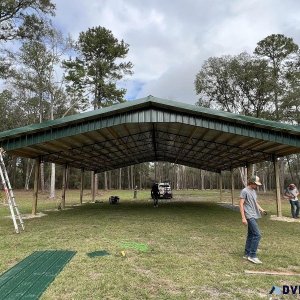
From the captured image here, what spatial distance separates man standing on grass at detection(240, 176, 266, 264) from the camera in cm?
685

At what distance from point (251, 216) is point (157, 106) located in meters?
6.45

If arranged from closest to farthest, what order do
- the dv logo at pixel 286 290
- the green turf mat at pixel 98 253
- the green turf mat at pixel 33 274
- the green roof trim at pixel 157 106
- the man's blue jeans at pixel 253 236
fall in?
the dv logo at pixel 286 290, the green turf mat at pixel 33 274, the man's blue jeans at pixel 253 236, the green turf mat at pixel 98 253, the green roof trim at pixel 157 106

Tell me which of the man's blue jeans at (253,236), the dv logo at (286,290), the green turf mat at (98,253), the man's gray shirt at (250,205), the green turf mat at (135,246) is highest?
the man's gray shirt at (250,205)

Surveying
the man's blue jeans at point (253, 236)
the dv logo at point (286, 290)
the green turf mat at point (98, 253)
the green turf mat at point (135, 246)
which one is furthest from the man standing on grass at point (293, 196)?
the dv logo at point (286, 290)

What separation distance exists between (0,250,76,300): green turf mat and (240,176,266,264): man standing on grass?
3787 millimetres

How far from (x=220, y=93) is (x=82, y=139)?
879 inches

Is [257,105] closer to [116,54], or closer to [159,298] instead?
[116,54]

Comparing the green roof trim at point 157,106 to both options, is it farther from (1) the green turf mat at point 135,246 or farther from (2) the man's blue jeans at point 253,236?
(2) the man's blue jeans at point 253,236

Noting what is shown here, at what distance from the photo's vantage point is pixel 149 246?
827cm

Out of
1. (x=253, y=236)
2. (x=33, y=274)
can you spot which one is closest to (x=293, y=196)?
(x=253, y=236)

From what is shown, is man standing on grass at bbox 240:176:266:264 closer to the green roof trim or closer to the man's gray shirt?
the man's gray shirt

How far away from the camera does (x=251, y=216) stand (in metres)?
6.96

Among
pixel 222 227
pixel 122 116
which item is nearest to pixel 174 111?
pixel 122 116

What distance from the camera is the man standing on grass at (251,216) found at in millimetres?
6848
